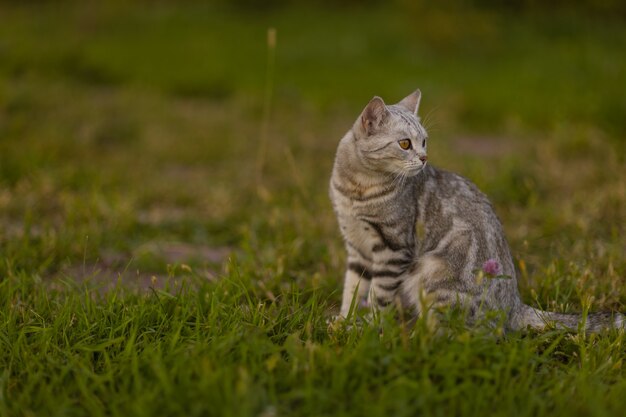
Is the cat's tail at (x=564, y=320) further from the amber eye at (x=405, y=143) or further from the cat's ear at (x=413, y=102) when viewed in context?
the cat's ear at (x=413, y=102)

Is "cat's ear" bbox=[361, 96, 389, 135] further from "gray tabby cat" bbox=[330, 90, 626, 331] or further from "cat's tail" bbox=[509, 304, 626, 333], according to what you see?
"cat's tail" bbox=[509, 304, 626, 333]

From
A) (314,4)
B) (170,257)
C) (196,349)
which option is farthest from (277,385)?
(314,4)

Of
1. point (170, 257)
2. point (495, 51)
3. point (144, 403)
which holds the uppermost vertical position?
point (495, 51)

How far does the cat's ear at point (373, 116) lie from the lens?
11.8 feet

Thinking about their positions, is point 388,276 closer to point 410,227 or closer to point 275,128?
point 410,227

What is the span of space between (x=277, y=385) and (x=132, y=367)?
1.99 feet

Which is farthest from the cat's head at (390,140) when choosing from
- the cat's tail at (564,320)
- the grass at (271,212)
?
the cat's tail at (564,320)

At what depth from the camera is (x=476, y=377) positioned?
2744 mm

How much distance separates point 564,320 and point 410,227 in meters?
0.93

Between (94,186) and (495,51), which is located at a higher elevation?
(495,51)

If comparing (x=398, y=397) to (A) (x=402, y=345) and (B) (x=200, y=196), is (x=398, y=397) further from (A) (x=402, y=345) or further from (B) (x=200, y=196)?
(B) (x=200, y=196)

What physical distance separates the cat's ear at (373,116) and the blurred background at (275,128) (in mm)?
505

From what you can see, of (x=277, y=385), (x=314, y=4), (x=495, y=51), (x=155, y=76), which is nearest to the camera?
(x=277, y=385)

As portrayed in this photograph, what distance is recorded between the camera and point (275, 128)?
28.8ft
